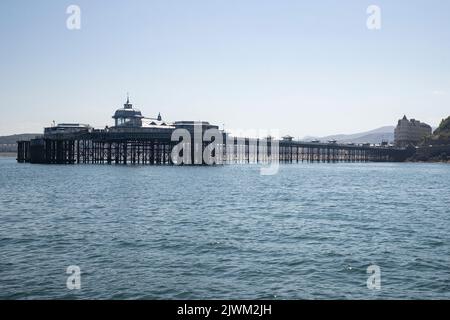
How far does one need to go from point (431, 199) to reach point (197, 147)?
12274cm

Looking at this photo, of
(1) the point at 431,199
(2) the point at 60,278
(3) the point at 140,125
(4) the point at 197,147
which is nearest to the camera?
(2) the point at 60,278

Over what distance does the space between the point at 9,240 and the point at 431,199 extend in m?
50.0

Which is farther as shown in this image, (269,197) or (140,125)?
(140,125)

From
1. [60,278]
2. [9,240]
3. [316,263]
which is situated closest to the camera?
[60,278]

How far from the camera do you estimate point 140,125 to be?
191250 mm

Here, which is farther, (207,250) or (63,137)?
(63,137)

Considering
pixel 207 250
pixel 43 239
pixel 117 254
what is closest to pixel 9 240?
pixel 43 239

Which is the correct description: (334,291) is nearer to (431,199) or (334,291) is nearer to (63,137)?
(431,199)

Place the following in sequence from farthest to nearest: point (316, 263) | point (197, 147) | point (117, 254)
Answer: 1. point (197, 147)
2. point (117, 254)
3. point (316, 263)

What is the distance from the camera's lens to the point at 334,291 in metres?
18.7

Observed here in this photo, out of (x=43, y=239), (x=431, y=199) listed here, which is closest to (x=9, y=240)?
(x=43, y=239)
